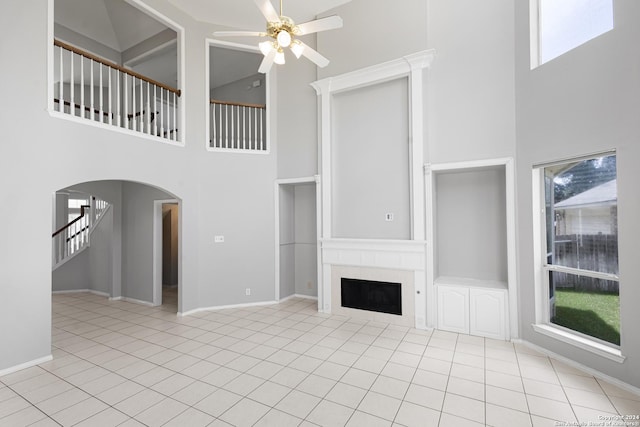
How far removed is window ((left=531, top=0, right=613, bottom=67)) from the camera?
3094 mm

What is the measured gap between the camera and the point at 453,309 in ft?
14.4

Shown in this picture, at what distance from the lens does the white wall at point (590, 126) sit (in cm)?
276

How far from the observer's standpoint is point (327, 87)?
5.31 m

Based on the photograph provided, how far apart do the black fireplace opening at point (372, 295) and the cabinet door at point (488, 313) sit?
A: 3.43 ft

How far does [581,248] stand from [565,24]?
2.64 meters

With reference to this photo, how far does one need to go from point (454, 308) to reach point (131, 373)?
4226 mm

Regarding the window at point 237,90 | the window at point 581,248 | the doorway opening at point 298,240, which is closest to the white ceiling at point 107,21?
the window at point 237,90

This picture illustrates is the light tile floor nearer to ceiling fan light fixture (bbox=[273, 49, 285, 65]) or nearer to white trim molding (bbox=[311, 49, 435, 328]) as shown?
white trim molding (bbox=[311, 49, 435, 328])

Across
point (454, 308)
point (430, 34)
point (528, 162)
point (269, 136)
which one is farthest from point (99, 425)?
point (430, 34)

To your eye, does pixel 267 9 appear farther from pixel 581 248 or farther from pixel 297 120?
pixel 581 248

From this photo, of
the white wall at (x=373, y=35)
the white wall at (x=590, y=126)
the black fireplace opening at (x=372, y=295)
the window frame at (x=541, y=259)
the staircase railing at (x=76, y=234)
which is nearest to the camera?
the white wall at (x=590, y=126)

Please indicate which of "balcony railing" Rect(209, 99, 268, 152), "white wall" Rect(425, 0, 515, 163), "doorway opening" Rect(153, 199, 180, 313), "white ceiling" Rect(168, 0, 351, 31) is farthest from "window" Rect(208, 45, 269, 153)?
"white wall" Rect(425, 0, 515, 163)

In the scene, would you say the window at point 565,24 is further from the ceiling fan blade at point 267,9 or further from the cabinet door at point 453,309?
the ceiling fan blade at point 267,9

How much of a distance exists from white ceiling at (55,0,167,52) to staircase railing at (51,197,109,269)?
367 centimetres
